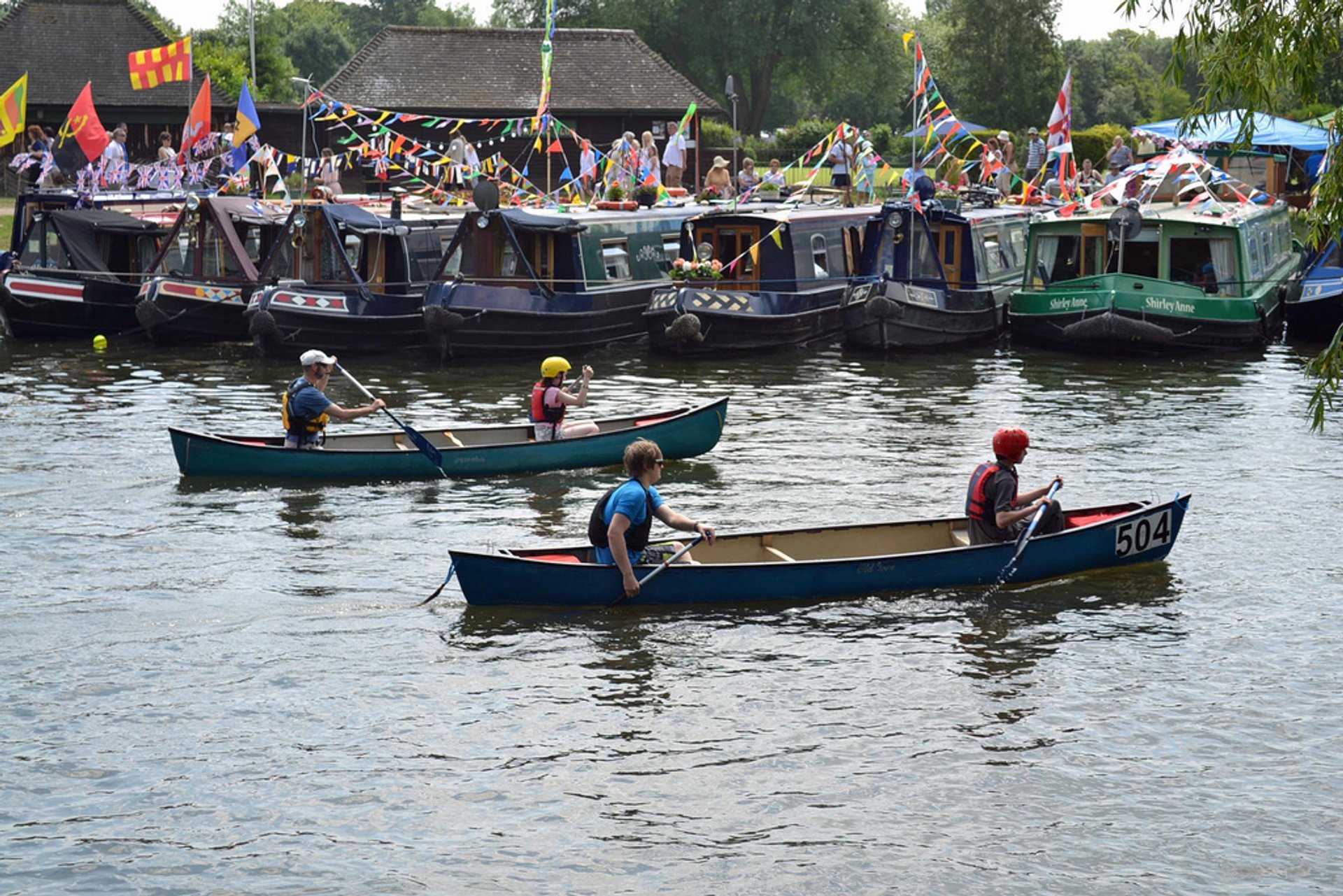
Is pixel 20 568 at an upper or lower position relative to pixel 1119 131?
lower

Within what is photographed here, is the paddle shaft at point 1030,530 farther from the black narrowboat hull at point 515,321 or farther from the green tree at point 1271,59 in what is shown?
the black narrowboat hull at point 515,321

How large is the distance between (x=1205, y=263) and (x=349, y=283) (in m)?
15.1

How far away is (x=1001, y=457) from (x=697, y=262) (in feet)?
50.8

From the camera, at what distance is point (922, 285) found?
29.7 m

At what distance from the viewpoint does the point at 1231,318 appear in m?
28.3

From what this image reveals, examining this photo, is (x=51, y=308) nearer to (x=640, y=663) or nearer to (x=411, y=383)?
(x=411, y=383)

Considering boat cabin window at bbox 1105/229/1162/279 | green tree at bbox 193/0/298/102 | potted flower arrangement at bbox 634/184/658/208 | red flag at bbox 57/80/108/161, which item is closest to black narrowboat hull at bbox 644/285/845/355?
potted flower arrangement at bbox 634/184/658/208

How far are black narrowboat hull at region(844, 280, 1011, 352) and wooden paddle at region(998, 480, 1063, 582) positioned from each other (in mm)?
14666

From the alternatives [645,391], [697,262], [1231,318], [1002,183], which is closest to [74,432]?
[645,391]

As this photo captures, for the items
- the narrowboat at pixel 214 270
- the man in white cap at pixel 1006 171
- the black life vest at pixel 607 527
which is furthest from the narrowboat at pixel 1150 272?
the black life vest at pixel 607 527

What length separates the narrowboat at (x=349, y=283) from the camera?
28.0 m

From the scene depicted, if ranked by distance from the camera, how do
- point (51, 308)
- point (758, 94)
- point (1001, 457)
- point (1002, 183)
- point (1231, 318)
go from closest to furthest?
point (1001, 457) < point (1231, 318) < point (51, 308) < point (1002, 183) < point (758, 94)

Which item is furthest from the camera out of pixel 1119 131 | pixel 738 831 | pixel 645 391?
pixel 1119 131

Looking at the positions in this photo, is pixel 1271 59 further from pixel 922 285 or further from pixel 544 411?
pixel 922 285
